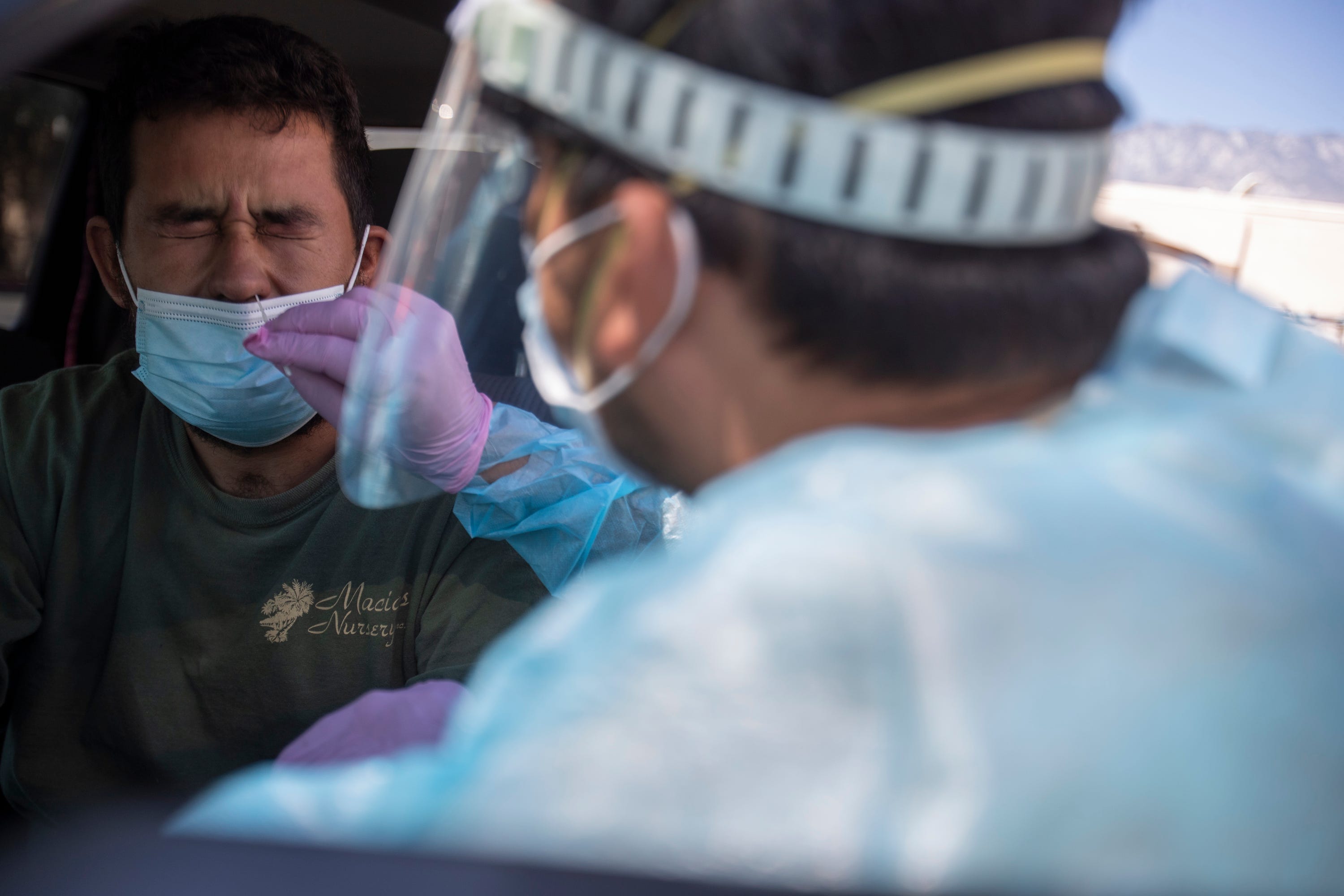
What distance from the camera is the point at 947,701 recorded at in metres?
0.52

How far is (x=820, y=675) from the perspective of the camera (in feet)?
1.73

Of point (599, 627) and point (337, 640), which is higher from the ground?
point (599, 627)

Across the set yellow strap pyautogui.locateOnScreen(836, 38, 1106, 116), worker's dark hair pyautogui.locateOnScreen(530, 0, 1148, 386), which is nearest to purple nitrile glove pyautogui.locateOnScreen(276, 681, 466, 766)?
worker's dark hair pyautogui.locateOnScreen(530, 0, 1148, 386)

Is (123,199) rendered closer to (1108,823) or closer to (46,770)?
(46,770)

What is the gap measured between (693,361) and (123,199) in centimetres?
163

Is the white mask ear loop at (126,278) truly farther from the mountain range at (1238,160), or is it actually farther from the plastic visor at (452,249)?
the mountain range at (1238,160)

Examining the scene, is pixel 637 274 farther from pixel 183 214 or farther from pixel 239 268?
pixel 183 214

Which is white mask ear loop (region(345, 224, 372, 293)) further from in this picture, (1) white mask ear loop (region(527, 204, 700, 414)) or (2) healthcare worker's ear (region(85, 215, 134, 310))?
(1) white mask ear loop (region(527, 204, 700, 414))

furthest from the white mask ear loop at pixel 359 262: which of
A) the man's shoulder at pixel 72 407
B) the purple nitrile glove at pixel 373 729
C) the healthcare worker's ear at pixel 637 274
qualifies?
the healthcare worker's ear at pixel 637 274

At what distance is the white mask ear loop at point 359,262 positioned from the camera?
1.88 metres

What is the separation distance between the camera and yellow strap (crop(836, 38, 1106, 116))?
25.6 inches

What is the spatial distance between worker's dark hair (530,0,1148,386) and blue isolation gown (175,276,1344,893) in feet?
0.37

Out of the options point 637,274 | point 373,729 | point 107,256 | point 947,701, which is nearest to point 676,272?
point 637,274

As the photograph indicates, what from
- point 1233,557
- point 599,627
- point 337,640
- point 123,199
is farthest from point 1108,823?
point 123,199
